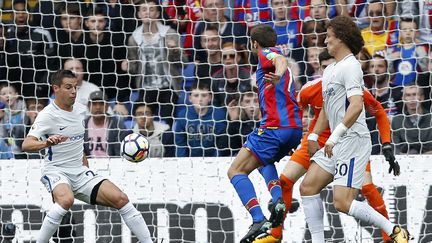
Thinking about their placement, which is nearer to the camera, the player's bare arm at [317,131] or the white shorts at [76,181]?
the player's bare arm at [317,131]

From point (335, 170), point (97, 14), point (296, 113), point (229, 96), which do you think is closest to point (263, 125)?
point (296, 113)

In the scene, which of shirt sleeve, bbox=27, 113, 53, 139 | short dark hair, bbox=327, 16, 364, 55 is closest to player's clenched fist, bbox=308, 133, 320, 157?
short dark hair, bbox=327, 16, 364, 55

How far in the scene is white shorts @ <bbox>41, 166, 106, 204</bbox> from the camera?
10141mm

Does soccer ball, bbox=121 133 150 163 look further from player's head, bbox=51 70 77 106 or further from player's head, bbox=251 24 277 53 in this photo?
player's head, bbox=251 24 277 53

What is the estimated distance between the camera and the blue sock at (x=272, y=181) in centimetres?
967

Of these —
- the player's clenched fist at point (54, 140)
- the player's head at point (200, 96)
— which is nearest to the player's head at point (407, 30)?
the player's head at point (200, 96)

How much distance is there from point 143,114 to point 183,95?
1.86ft

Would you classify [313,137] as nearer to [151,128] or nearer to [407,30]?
[151,128]

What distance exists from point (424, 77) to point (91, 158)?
3.71 meters

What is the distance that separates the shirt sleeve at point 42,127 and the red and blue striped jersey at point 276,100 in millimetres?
1961

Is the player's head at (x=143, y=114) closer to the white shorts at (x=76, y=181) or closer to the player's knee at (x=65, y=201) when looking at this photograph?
the white shorts at (x=76, y=181)

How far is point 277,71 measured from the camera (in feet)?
31.1

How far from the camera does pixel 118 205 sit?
1006 centimetres

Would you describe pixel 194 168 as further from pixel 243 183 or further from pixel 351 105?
pixel 351 105
